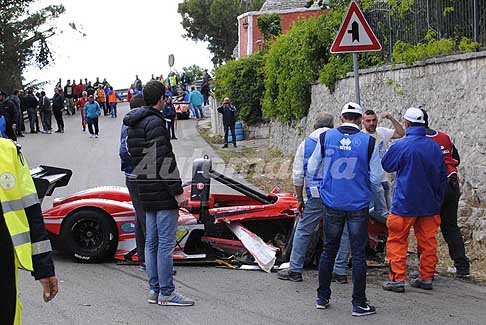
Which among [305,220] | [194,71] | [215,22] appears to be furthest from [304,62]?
[215,22]

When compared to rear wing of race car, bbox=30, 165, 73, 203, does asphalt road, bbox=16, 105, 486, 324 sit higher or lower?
lower

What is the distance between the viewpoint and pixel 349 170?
7.03m

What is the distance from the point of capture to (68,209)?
9.09 m

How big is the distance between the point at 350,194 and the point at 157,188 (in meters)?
1.77

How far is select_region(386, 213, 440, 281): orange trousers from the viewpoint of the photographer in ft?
25.4

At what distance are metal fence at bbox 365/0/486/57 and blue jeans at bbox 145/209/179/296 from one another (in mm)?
5700

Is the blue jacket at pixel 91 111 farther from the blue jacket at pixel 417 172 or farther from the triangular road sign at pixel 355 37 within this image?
the blue jacket at pixel 417 172

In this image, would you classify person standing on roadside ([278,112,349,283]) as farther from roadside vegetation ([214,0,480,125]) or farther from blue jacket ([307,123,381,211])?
roadside vegetation ([214,0,480,125])

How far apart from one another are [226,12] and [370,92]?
2086 inches

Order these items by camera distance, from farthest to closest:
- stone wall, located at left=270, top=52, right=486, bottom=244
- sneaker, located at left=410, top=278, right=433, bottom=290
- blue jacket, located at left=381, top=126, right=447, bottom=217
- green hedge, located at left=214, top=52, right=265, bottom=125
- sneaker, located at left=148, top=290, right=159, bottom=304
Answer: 1. green hedge, located at left=214, top=52, right=265, bottom=125
2. stone wall, located at left=270, top=52, right=486, bottom=244
3. sneaker, located at left=410, top=278, right=433, bottom=290
4. blue jacket, located at left=381, top=126, right=447, bottom=217
5. sneaker, located at left=148, top=290, right=159, bottom=304

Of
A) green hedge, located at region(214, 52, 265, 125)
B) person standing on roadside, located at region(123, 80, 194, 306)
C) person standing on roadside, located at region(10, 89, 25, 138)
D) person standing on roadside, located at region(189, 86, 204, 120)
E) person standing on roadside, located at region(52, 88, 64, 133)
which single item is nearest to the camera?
person standing on roadside, located at region(123, 80, 194, 306)

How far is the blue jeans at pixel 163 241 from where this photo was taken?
7152 mm

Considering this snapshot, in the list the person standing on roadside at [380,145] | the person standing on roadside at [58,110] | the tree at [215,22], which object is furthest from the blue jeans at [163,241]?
the tree at [215,22]

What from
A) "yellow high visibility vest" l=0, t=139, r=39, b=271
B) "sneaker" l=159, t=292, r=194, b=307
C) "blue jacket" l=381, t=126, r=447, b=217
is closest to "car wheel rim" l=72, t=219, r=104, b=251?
"sneaker" l=159, t=292, r=194, b=307
